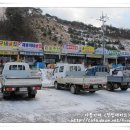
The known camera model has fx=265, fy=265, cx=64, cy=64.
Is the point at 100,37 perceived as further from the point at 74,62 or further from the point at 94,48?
the point at 74,62

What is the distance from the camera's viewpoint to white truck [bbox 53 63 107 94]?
11484mm

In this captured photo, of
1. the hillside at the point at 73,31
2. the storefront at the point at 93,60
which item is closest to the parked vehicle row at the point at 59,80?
the hillside at the point at 73,31

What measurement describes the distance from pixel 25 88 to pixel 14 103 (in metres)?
0.83

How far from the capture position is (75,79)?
464 inches

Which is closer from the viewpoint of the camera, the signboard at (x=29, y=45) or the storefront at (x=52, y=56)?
→ the signboard at (x=29, y=45)

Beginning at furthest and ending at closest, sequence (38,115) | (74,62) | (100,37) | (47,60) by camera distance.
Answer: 1. (47,60)
2. (74,62)
3. (100,37)
4. (38,115)

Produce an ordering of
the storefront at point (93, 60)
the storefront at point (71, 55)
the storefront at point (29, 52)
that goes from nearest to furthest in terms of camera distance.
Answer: the storefront at point (29, 52)
the storefront at point (71, 55)
the storefront at point (93, 60)

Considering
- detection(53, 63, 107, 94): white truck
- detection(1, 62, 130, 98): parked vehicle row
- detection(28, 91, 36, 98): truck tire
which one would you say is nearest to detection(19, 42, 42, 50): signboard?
detection(1, 62, 130, 98): parked vehicle row

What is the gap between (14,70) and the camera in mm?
10883

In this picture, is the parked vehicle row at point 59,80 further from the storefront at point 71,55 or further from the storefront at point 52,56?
the storefront at point 71,55

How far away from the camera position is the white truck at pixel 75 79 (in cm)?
1148

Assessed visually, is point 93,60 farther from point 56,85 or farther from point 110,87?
point 56,85

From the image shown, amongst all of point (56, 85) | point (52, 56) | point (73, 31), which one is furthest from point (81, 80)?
point (52, 56)
